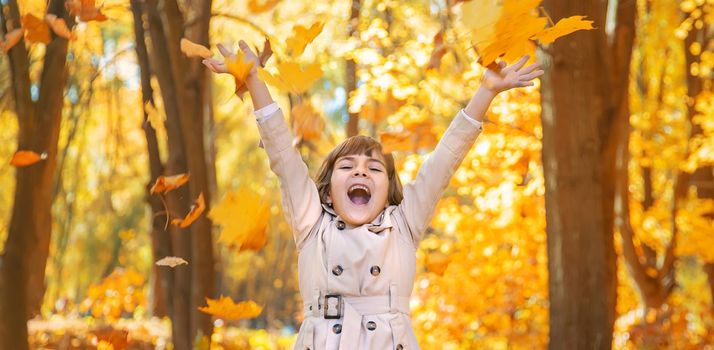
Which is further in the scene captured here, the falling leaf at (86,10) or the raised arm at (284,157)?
the falling leaf at (86,10)

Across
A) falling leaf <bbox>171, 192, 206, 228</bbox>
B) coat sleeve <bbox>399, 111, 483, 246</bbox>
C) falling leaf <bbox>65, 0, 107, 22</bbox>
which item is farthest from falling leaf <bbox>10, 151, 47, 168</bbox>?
coat sleeve <bbox>399, 111, 483, 246</bbox>

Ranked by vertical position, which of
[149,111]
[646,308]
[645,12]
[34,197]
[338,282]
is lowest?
Answer: [646,308]

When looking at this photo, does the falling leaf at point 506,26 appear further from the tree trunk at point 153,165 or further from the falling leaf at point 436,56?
the tree trunk at point 153,165

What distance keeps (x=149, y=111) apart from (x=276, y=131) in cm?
284

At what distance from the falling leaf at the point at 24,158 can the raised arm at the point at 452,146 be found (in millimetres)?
2804

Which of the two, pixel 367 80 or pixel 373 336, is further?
pixel 367 80

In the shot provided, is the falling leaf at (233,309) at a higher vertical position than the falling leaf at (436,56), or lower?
lower

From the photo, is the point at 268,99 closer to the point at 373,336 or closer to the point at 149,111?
the point at 373,336

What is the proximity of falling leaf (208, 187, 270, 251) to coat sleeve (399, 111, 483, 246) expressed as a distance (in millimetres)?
818

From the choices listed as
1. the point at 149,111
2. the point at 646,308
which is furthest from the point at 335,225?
the point at 646,308

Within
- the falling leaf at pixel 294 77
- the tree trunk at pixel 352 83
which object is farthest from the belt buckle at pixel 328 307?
the tree trunk at pixel 352 83

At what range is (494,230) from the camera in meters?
13.3

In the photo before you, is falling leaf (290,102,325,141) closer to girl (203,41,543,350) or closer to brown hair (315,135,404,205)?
brown hair (315,135,404,205)

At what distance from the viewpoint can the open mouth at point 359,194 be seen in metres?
3.71
